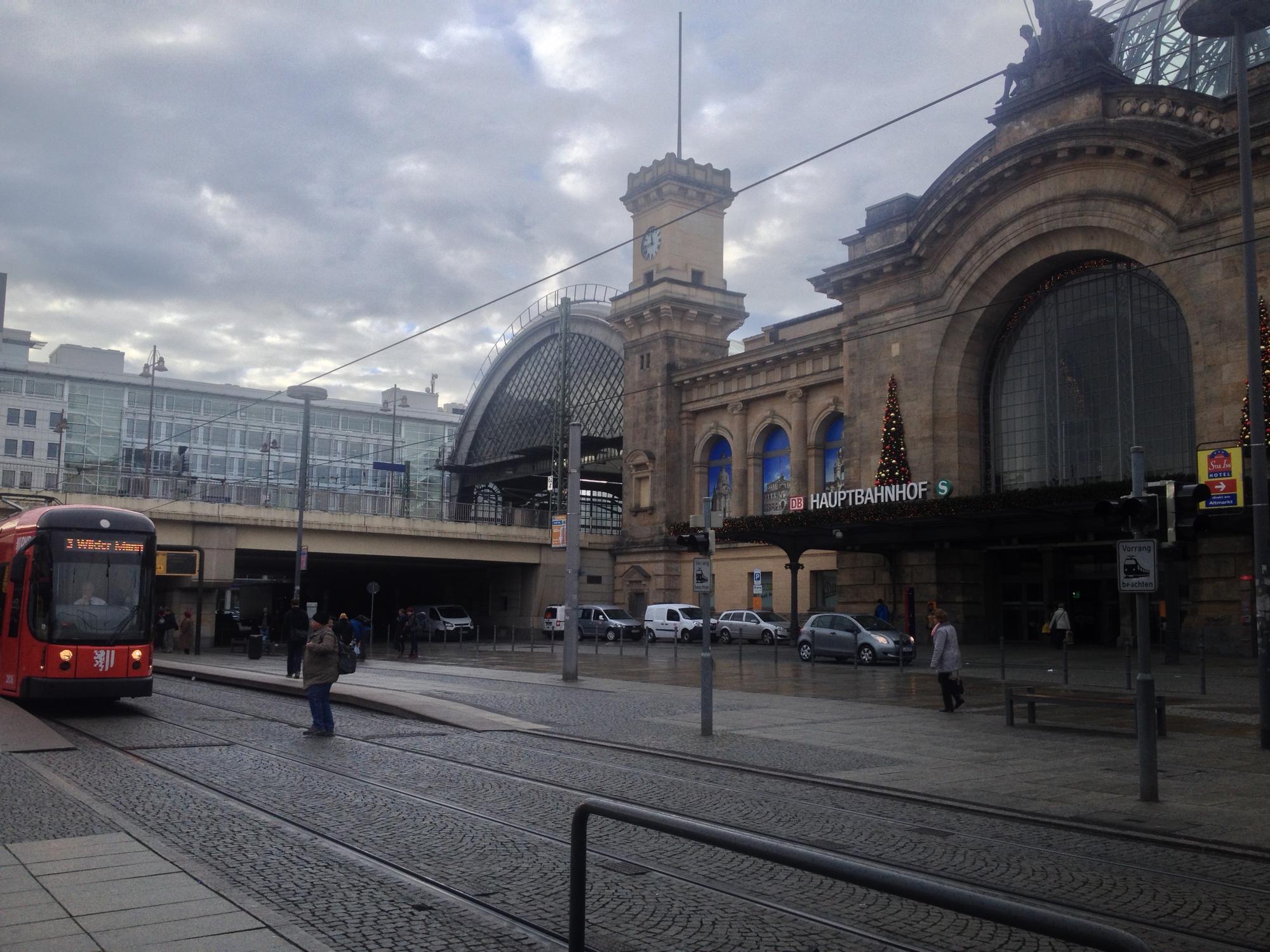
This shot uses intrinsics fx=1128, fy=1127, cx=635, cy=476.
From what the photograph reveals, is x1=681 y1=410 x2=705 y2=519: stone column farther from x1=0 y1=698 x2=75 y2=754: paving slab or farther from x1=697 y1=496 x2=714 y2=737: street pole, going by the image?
x1=0 y1=698 x2=75 y2=754: paving slab

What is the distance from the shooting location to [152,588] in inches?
708

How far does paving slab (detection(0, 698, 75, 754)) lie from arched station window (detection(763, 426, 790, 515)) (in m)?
39.8

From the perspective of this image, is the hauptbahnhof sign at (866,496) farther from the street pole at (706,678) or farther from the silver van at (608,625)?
the street pole at (706,678)

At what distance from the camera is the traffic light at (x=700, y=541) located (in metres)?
17.0

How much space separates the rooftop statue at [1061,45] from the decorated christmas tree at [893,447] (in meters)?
11.2

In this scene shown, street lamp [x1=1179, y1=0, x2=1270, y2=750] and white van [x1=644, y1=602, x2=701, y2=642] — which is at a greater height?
street lamp [x1=1179, y1=0, x2=1270, y2=750]

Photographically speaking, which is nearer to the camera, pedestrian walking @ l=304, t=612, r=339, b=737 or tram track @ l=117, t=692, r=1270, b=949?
tram track @ l=117, t=692, r=1270, b=949

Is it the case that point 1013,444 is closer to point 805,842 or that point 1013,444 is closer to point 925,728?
point 925,728

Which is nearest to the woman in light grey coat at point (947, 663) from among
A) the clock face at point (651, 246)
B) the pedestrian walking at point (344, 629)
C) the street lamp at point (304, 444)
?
the pedestrian walking at point (344, 629)

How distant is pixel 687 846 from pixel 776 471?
4609 centimetres

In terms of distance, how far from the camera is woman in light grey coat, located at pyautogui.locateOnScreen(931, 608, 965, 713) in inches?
758

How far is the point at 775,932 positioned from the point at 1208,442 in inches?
1178

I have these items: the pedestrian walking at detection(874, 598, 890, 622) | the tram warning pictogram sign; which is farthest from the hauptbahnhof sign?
the tram warning pictogram sign

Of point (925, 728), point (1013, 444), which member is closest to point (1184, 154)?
point (1013, 444)
